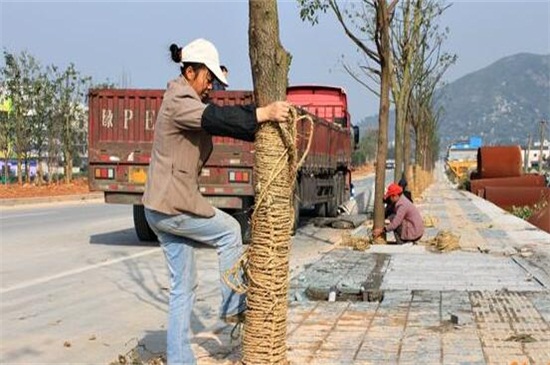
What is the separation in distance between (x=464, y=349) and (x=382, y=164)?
784 centimetres

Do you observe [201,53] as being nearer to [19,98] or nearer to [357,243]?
[357,243]

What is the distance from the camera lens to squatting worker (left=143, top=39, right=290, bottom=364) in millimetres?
3809

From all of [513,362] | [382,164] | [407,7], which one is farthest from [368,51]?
[513,362]

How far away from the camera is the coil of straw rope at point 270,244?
155 inches

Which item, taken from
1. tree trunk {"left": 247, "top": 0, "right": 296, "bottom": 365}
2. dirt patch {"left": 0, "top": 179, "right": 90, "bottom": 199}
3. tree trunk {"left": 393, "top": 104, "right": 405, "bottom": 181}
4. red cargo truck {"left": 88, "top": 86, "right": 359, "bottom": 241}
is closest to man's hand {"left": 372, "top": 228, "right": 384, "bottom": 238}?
red cargo truck {"left": 88, "top": 86, "right": 359, "bottom": 241}

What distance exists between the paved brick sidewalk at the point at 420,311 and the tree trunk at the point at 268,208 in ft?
2.51

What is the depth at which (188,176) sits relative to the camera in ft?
13.5

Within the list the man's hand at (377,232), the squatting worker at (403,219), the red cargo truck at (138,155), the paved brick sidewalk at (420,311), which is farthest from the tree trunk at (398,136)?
the paved brick sidewalk at (420,311)

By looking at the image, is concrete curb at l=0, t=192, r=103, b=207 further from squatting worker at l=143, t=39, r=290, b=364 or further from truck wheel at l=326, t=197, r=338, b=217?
squatting worker at l=143, t=39, r=290, b=364

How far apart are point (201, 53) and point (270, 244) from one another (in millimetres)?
1104

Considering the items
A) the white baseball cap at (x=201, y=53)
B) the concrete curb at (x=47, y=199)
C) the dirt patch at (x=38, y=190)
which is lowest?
the concrete curb at (x=47, y=199)

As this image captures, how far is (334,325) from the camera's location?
5770 mm

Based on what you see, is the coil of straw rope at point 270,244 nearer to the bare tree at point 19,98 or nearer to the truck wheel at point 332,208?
the truck wheel at point 332,208

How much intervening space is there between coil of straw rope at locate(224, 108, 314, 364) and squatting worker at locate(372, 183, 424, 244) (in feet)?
23.7
